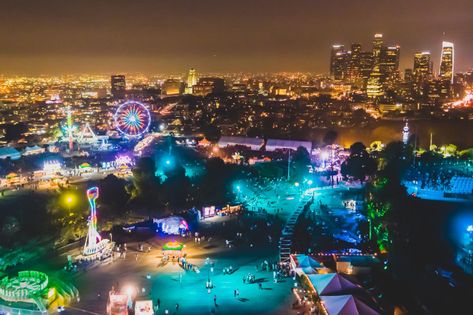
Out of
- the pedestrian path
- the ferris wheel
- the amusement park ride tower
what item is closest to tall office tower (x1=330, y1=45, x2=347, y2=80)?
the ferris wheel

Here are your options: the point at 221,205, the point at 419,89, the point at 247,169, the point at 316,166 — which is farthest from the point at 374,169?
the point at 419,89

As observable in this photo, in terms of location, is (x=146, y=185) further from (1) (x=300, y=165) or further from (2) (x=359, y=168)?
(2) (x=359, y=168)

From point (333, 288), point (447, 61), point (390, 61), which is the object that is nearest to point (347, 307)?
point (333, 288)

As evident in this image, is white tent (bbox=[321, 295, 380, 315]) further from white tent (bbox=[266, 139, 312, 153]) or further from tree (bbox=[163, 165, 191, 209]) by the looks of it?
white tent (bbox=[266, 139, 312, 153])

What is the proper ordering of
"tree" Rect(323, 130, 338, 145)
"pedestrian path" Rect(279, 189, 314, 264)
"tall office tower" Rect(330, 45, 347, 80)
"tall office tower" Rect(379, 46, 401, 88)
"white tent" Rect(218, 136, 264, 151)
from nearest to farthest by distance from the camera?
"pedestrian path" Rect(279, 189, 314, 264), "white tent" Rect(218, 136, 264, 151), "tree" Rect(323, 130, 338, 145), "tall office tower" Rect(379, 46, 401, 88), "tall office tower" Rect(330, 45, 347, 80)

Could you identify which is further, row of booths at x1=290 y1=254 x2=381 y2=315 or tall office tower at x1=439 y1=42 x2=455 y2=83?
tall office tower at x1=439 y1=42 x2=455 y2=83
